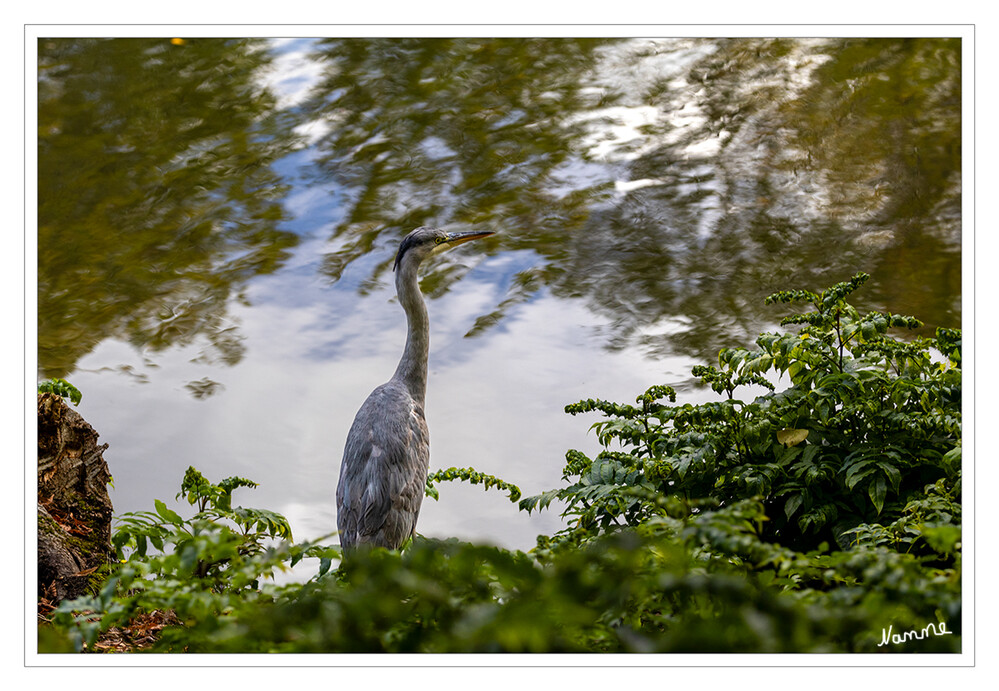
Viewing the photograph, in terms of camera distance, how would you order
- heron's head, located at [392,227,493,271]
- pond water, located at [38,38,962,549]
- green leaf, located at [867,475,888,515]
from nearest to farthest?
1. green leaf, located at [867,475,888,515]
2. heron's head, located at [392,227,493,271]
3. pond water, located at [38,38,962,549]

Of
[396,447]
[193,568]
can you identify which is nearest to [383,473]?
[396,447]

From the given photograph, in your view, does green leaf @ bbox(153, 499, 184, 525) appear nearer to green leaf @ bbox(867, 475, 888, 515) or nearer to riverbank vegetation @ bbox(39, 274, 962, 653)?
riverbank vegetation @ bbox(39, 274, 962, 653)

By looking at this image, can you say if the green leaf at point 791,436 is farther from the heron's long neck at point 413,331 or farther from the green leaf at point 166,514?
the green leaf at point 166,514

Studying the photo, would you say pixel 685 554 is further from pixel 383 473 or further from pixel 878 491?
pixel 383 473

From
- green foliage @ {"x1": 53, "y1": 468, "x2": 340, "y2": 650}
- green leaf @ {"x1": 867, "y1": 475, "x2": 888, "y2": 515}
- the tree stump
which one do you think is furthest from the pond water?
green leaf @ {"x1": 867, "y1": 475, "x2": 888, "y2": 515}

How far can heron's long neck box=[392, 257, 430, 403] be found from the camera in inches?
120

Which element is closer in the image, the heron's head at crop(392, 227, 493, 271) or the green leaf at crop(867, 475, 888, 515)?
the green leaf at crop(867, 475, 888, 515)

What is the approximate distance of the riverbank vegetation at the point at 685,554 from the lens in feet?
3.45

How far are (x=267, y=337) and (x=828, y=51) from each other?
2932 millimetres

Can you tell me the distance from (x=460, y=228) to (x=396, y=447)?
171 centimetres

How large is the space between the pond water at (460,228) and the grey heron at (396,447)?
0.56m

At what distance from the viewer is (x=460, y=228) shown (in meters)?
4.12

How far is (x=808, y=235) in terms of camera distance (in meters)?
3.93

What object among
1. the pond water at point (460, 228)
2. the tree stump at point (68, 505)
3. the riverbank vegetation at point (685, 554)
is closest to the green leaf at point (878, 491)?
the riverbank vegetation at point (685, 554)
